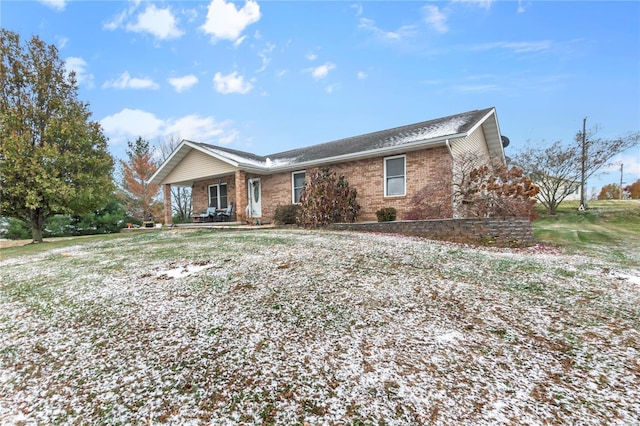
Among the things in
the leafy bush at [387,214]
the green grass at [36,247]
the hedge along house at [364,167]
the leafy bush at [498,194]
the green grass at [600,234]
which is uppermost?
the hedge along house at [364,167]

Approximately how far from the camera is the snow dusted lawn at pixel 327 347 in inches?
74.8

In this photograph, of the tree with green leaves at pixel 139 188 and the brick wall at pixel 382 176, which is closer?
the brick wall at pixel 382 176

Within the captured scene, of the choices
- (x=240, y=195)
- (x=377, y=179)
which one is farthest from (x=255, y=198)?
(x=377, y=179)

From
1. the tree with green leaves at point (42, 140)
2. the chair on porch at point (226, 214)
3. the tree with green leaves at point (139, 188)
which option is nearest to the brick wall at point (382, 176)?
the chair on porch at point (226, 214)

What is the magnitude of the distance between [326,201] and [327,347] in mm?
8248

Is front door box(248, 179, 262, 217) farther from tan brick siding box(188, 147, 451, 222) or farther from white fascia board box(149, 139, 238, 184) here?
white fascia board box(149, 139, 238, 184)

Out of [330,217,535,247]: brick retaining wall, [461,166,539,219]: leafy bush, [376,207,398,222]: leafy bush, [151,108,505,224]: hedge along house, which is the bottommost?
[330,217,535,247]: brick retaining wall

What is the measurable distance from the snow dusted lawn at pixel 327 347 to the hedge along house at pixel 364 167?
598 centimetres

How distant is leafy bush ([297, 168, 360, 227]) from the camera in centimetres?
1062

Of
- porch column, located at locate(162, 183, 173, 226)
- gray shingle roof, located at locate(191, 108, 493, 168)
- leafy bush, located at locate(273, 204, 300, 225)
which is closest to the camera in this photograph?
gray shingle roof, located at locate(191, 108, 493, 168)

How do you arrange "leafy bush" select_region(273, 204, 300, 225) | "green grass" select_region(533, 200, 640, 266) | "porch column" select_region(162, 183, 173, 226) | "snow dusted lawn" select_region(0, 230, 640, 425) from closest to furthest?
"snow dusted lawn" select_region(0, 230, 640, 425)
"green grass" select_region(533, 200, 640, 266)
"leafy bush" select_region(273, 204, 300, 225)
"porch column" select_region(162, 183, 173, 226)

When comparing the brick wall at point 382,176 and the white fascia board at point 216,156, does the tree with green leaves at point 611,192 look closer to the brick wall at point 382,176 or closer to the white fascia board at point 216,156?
the brick wall at point 382,176

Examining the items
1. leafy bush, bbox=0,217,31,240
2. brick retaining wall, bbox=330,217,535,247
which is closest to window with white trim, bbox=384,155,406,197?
brick retaining wall, bbox=330,217,535,247

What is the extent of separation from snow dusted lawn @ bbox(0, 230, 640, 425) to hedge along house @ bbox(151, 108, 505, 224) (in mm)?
5977
